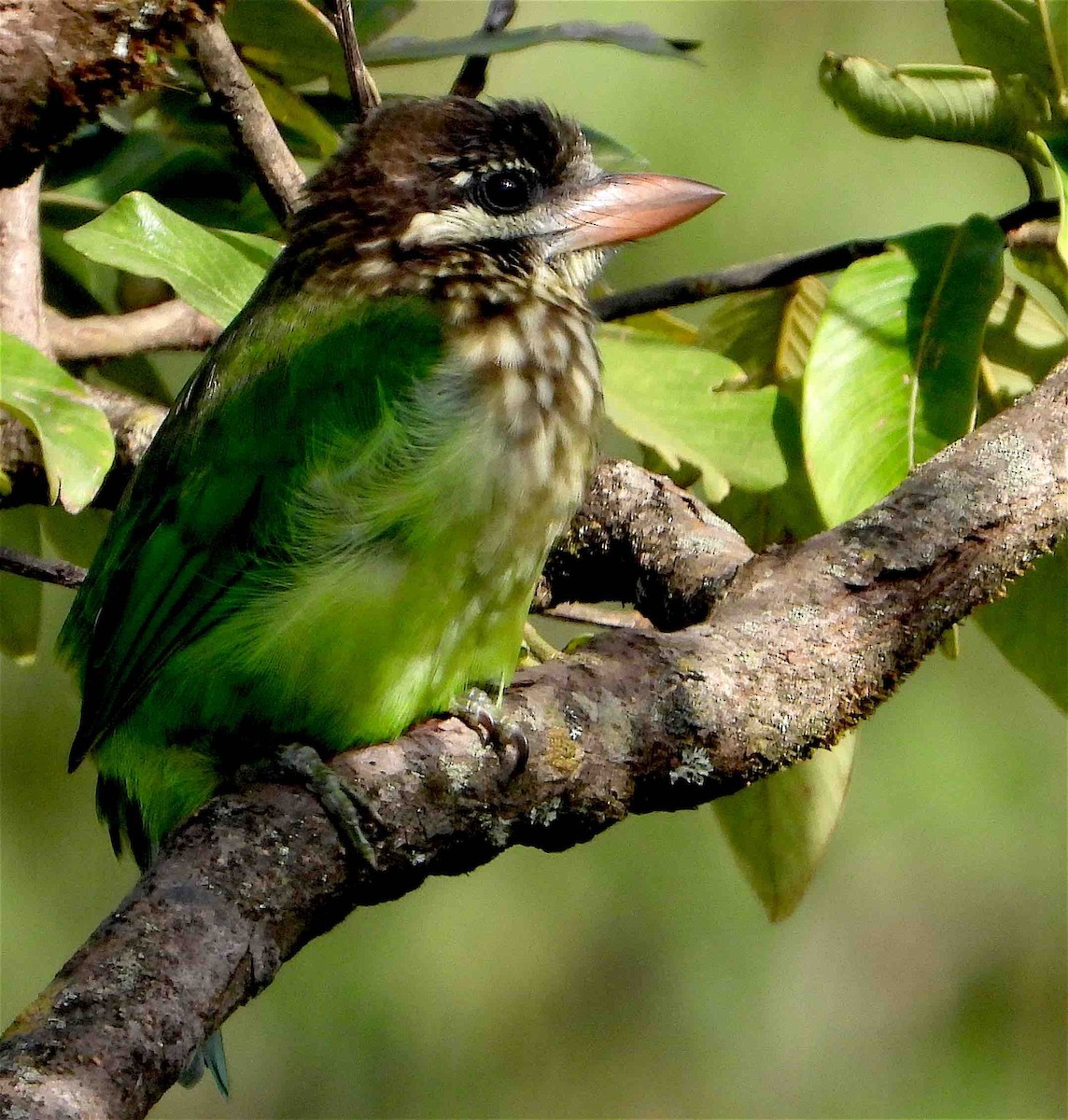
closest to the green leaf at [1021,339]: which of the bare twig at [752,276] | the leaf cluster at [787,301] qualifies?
the leaf cluster at [787,301]

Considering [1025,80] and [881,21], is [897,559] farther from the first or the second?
[881,21]

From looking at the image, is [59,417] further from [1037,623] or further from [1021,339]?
[1021,339]

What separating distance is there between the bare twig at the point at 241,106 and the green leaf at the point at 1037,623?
148 cm

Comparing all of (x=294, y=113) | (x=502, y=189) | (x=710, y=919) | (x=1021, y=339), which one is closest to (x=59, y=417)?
(x=502, y=189)

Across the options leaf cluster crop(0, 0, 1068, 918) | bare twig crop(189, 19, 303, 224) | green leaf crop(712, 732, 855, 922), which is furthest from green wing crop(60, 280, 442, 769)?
green leaf crop(712, 732, 855, 922)

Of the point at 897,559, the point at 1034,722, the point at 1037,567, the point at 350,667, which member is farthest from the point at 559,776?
the point at 1034,722

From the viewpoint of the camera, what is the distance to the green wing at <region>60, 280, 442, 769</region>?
264cm

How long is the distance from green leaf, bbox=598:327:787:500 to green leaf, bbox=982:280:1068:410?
470 mm

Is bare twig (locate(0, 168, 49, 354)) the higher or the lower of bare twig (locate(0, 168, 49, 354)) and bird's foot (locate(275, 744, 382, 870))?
the higher

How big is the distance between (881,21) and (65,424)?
4.54m

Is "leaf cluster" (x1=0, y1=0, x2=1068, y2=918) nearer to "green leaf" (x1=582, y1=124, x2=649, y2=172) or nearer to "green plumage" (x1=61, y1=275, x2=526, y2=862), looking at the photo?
"green leaf" (x1=582, y1=124, x2=649, y2=172)

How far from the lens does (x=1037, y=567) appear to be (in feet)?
9.02

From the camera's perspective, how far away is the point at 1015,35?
2566 mm

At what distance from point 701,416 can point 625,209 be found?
1.75 feet
